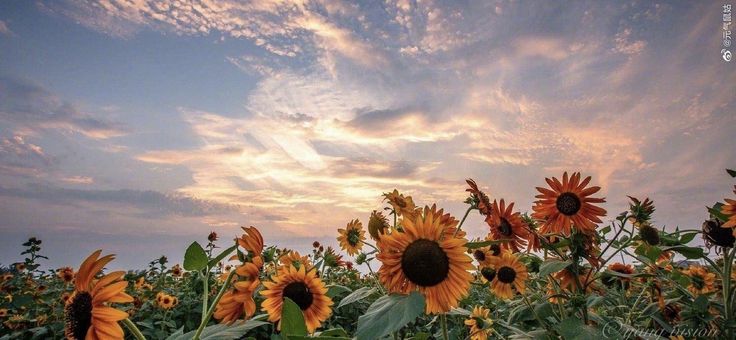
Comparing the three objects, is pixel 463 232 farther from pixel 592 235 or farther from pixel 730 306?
pixel 730 306

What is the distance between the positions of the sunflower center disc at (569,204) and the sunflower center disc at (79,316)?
229cm

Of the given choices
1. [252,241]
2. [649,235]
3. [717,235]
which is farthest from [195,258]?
[717,235]

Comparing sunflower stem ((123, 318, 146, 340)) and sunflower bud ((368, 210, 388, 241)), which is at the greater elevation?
sunflower bud ((368, 210, 388, 241))

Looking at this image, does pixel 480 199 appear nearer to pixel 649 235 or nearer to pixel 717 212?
pixel 649 235

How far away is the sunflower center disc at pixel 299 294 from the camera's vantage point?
1.99 m

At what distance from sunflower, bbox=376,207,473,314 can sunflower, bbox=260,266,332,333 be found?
1.69 ft

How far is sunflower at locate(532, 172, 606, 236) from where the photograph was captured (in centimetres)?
229

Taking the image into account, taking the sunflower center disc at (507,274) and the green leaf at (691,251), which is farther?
the sunflower center disc at (507,274)

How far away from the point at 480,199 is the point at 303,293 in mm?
1180

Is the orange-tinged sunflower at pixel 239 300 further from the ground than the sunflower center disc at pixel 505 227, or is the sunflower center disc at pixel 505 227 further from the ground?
the sunflower center disc at pixel 505 227

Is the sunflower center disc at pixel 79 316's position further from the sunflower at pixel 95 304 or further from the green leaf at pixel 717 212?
the green leaf at pixel 717 212

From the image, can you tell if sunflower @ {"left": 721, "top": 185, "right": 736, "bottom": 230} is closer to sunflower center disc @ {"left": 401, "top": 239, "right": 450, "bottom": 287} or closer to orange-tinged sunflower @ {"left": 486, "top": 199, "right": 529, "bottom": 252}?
orange-tinged sunflower @ {"left": 486, "top": 199, "right": 529, "bottom": 252}

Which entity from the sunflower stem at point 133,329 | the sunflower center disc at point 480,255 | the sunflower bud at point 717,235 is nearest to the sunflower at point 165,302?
the sunflower center disc at point 480,255

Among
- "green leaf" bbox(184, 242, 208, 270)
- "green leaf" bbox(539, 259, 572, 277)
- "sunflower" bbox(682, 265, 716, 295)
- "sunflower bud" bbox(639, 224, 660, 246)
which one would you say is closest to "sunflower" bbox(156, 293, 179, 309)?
"green leaf" bbox(184, 242, 208, 270)
